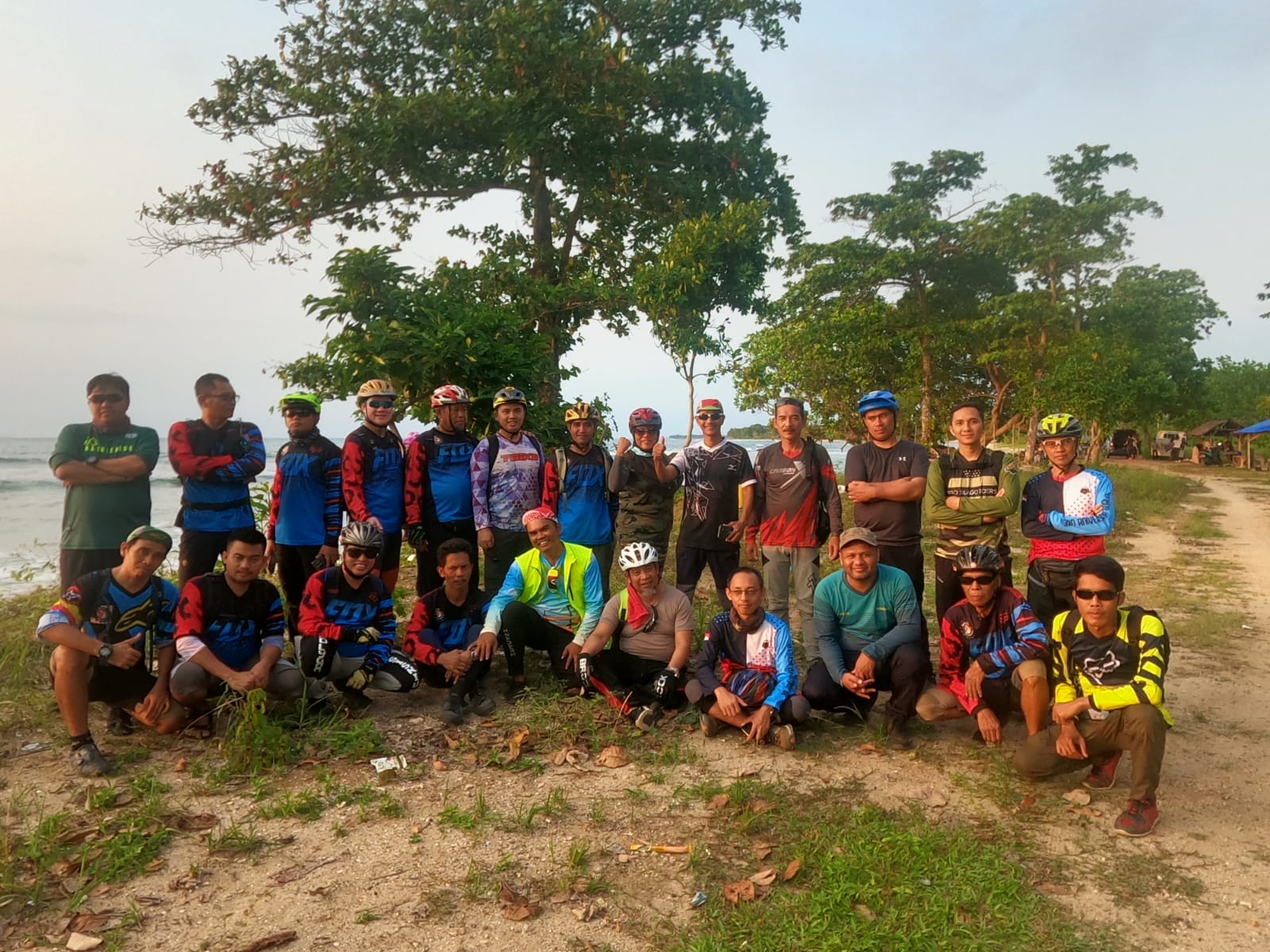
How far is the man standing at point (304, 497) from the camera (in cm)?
549

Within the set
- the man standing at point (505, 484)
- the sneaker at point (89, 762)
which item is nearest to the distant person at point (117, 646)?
the sneaker at point (89, 762)

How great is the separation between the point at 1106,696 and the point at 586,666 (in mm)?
2910

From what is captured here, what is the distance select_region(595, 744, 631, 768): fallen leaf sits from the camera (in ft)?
14.6

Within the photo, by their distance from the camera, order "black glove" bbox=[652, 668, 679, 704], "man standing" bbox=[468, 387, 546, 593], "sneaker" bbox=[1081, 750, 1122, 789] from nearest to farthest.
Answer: "sneaker" bbox=[1081, 750, 1122, 789]
"black glove" bbox=[652, 668, 679, 704]
"man standing" bbox=[468, 387, 546, 593]

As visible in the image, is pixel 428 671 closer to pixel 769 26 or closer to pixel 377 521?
pixel 377 521

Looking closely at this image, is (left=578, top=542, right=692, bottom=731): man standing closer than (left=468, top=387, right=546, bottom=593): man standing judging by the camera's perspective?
Yes

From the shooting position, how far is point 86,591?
4.47 m

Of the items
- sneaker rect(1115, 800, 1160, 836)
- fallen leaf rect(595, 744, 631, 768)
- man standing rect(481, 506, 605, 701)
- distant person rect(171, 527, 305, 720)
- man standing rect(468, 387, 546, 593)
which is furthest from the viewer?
man standing rect(468, 387, 546, 593)

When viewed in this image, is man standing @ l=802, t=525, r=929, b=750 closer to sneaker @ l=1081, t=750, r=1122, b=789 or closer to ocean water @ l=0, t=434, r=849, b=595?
sneaker @ l=1081, t=750, r=1122, b=789

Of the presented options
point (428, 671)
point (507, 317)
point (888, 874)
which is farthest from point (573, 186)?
point (888, 874)

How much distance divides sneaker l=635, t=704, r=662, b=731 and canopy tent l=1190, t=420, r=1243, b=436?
177 ft

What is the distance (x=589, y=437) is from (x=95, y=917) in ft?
13.1

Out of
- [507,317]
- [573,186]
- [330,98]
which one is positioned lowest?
[507,317]

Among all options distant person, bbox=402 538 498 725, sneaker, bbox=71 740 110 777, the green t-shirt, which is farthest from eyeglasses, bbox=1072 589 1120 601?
the green t-shirt
